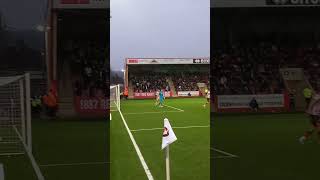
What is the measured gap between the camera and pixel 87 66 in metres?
25.9

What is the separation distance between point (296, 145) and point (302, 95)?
1974 centimetres

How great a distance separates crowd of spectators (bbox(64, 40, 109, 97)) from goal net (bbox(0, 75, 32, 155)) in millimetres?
6817

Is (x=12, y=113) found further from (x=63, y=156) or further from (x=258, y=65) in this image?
(x=258, y=65)

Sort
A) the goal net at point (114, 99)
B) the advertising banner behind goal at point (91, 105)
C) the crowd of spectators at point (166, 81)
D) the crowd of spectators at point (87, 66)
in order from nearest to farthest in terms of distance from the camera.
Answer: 1. the crowd of spectators at point (87, 66)
2. the advertising banner behind goal at point (91, 105)
3. the goal net at point (114, 99)
4. the crowd of spectators at point (166, 81)

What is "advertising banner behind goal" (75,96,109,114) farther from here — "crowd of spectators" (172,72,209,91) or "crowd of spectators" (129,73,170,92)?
"crowd of spectators" (172,72,209,91)

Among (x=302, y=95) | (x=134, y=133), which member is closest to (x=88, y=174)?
(x=134, y=133)

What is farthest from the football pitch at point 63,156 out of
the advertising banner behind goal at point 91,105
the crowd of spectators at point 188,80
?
the crowd of spectators at point 188,80

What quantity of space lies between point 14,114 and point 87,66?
10.7 meters

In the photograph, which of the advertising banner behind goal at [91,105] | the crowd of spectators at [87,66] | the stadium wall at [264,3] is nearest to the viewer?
the crowd of spectators at [87,66]

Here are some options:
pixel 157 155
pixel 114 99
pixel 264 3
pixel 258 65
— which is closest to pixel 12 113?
pixel 157 155

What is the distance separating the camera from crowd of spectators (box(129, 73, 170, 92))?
215 ft

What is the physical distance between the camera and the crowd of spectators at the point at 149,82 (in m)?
65.5

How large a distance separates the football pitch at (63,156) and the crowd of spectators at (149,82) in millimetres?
45255

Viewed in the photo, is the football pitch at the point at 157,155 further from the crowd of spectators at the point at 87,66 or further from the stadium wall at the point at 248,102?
the stadium wall at the point at 248,102
